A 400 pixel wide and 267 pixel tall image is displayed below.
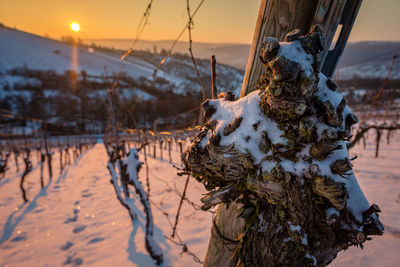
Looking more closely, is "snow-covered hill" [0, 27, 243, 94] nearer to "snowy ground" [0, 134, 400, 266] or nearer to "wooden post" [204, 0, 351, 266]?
"snowy ground" [0, 134, 400, 266]

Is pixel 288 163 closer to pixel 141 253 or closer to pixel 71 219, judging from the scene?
pixel 141 253

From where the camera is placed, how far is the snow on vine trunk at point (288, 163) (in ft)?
2.43

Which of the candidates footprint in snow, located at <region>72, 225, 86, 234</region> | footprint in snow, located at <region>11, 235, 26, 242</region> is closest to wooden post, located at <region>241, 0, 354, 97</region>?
footprint in snow, located at <region>72, 225, 86, 234</region>

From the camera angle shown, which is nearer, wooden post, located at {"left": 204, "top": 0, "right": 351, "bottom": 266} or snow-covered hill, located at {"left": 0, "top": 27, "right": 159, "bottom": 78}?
wooden post, located at {"left": 204, "top": 0, "right": 351, "bottom": 266}

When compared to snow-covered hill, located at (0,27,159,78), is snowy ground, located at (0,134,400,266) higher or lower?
lower

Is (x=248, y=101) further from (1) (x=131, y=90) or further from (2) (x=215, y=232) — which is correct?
(1) (x=131, y=90)

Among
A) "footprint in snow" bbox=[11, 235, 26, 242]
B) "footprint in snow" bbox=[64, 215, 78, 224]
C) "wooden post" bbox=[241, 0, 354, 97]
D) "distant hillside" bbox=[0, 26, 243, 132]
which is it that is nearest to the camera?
"wooden post" bbox=[241, 0, 354, 97]

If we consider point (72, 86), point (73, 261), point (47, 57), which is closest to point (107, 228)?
point (73, 261)

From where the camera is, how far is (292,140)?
2.81 ft


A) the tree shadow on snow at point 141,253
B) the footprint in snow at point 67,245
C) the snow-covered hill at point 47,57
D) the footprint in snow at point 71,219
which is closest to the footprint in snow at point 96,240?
the footprint in snow at point 67,245

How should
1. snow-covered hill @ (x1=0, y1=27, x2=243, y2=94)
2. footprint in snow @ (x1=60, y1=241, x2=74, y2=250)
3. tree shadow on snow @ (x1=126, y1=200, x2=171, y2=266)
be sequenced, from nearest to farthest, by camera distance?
tree shadow on snow @ (x1=126, y1=200, x2=171, y2=266) < footprint in snow @ (x1=60, y1=241, x2=74, y2=250) < snow-covered hill @ (x1=0, y1=27, x2=243, y2=94)

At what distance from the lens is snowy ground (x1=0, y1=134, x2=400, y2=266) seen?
2.94 meters

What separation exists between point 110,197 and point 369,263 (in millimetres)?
6175

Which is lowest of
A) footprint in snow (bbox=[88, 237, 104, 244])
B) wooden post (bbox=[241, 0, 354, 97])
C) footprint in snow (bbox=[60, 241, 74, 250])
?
footprint in snow (bbox=[60, 241, 74, 250])
